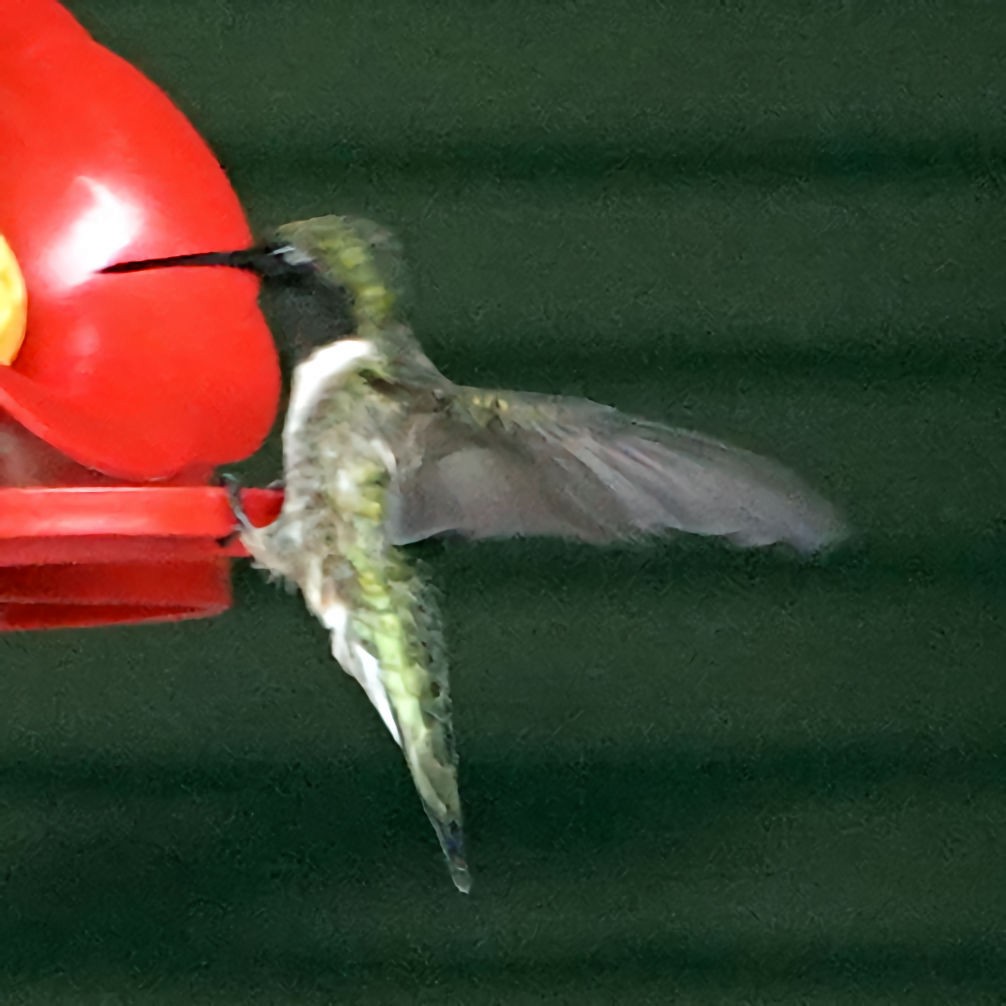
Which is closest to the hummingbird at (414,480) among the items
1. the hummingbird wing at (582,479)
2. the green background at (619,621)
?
the hummingbird wing at (582,479)

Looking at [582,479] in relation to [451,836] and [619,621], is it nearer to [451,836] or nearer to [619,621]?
[451,836]

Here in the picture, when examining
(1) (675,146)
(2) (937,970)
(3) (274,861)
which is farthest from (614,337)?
(2) (937,970)

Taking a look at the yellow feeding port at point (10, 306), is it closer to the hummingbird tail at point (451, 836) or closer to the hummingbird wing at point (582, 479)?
the hummingbird wing at point (582, 479)

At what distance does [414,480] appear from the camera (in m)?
1.05

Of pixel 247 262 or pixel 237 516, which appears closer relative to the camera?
pixel 237 516

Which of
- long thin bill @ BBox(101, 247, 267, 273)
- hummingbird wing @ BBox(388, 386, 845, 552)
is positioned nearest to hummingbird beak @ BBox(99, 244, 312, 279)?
long thin bill @ BBox(101, 247, 267, 273)

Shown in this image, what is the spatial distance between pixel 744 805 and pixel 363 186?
2.48ft

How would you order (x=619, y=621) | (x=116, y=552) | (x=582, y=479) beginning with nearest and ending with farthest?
1. (x=116, y=552)
2. (x=582, y=479)
3. (x=619, y=621)

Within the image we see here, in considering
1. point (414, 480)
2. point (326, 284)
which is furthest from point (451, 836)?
point (326, 284)

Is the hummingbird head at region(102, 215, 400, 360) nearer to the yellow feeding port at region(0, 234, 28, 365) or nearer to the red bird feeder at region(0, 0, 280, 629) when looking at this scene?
the red bird feeder at region(0, 0, 280, 629)

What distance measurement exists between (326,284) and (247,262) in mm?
113

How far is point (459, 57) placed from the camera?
1562mm

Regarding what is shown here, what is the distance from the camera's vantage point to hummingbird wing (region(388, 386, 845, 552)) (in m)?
0.88

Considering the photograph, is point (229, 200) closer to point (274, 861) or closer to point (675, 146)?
point (675, 146)
